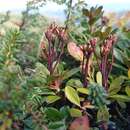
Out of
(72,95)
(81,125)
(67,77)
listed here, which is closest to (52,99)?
(72,95)

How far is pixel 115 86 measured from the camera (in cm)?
207

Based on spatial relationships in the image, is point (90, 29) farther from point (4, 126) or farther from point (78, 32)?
point (4, 126)

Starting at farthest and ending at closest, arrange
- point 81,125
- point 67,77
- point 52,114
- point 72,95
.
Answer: point 67,77 → point 72,95 → point 52,114 → point 81,125

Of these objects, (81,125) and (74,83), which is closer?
(81,125)

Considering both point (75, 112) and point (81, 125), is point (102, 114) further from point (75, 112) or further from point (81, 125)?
point (81, 125)

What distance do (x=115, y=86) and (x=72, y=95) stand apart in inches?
8.3

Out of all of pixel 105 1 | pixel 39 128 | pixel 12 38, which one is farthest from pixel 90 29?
pixel 39 128

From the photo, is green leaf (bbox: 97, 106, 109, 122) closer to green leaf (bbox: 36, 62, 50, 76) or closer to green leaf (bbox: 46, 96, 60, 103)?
green leaf (bbox: 46, 96, 60, 103)

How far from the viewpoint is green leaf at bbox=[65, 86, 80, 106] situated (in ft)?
6.50

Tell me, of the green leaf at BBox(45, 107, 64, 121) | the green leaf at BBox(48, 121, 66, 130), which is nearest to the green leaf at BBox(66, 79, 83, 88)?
the green leaf at BBox(45, 107, 64, 121)

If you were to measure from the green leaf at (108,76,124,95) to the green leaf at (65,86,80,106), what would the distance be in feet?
0.56

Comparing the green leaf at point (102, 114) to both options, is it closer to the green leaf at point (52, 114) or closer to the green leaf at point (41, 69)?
the green leaf at point (52, 114)

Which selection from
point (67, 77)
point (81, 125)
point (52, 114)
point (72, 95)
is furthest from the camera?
point (67, 77)

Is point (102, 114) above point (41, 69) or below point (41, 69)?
below
